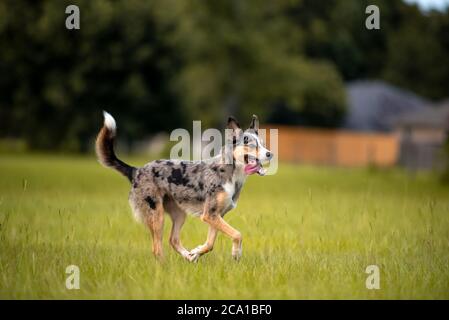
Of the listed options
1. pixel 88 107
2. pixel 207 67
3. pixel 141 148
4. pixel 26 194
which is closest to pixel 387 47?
pixel 207 67

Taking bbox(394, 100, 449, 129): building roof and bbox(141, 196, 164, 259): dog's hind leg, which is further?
bbox(394, 100, 449, 129): building roof

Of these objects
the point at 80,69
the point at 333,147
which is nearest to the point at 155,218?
the point at 80,69

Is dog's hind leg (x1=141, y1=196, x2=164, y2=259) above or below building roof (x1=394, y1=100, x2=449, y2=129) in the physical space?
below

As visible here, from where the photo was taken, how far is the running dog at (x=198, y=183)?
28.7ft

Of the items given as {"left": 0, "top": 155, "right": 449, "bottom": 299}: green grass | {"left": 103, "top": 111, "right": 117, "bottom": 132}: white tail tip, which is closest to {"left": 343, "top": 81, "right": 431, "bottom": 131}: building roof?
{"left": 0, "top": 155, "right": 449, "bottom": 299}: green grass

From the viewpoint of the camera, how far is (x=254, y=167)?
8781 millimetres

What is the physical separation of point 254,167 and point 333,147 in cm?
4050

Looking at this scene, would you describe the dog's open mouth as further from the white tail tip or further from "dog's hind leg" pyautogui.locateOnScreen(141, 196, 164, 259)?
the white tail tip

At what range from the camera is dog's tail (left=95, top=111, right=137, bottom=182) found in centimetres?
925

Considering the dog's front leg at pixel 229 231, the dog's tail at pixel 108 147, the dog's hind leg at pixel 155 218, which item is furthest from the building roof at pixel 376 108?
the dog's front leg at pixel 229 231

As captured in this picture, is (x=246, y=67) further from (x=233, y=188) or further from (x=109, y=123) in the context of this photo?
(x=233, y=188)

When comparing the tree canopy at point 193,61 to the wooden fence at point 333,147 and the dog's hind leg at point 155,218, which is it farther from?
the dog's hind leg at point 155,218
